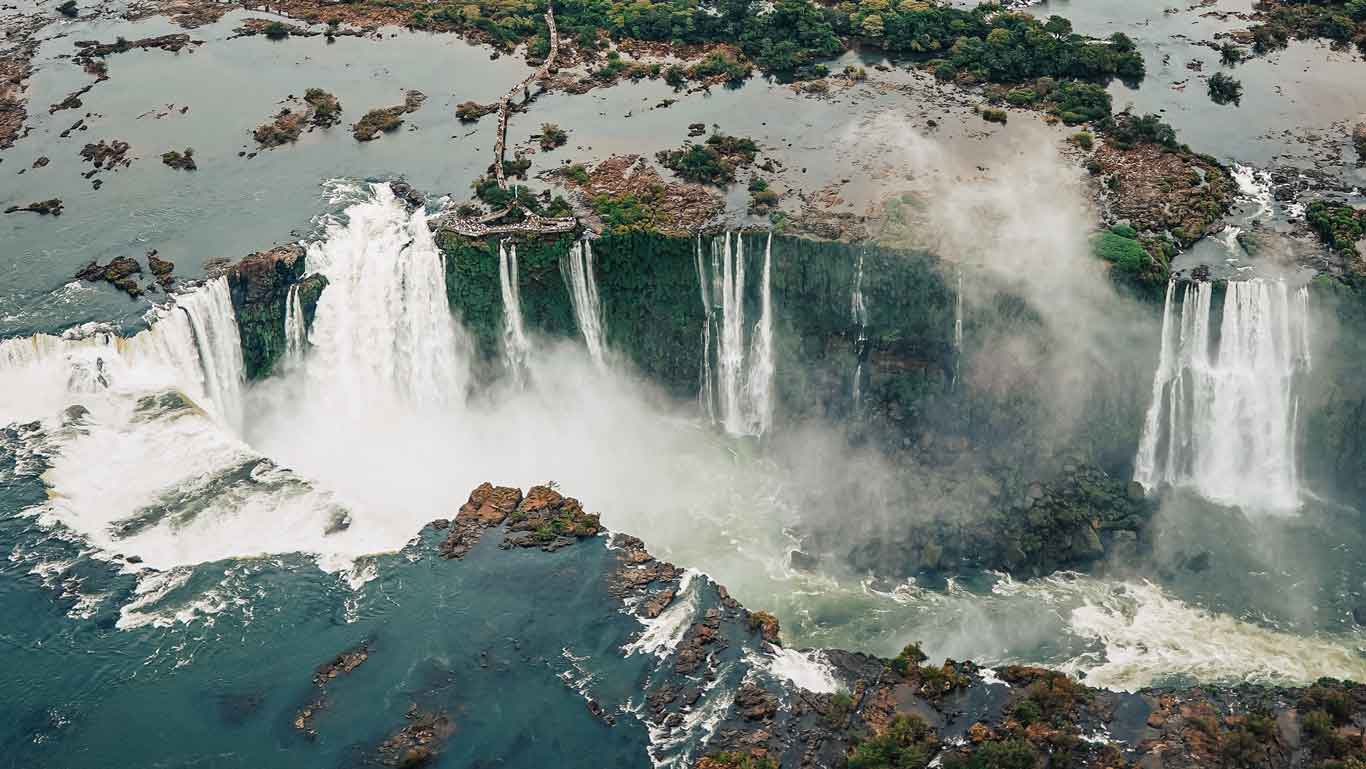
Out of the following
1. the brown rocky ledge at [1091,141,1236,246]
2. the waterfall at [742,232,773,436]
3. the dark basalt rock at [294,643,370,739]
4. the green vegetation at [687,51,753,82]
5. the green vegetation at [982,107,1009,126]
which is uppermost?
the green vegetation at [687,51,753,82]

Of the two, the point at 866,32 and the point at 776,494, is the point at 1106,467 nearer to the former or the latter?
the point at 776,494

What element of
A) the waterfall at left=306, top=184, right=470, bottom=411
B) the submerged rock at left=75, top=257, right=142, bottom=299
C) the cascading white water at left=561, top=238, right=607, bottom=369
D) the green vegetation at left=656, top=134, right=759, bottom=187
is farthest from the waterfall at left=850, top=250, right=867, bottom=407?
the submerged rock at left=75, top=257, right=142, bottom=299

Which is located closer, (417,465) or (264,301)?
(417,465)

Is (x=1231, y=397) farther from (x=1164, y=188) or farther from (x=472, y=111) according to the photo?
(x=472, y=111)

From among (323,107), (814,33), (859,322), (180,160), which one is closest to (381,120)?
(323,107)

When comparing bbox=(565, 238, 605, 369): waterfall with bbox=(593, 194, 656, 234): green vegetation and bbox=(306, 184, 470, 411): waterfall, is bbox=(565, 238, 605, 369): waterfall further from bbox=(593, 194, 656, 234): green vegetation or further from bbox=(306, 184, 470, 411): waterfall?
bbox=(306, 184, 470, 411): waterfall

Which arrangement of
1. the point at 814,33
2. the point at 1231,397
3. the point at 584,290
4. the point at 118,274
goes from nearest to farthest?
the point at 1231,397 → the point at 584,290 → the point at 118,274 → the point at 814,33
